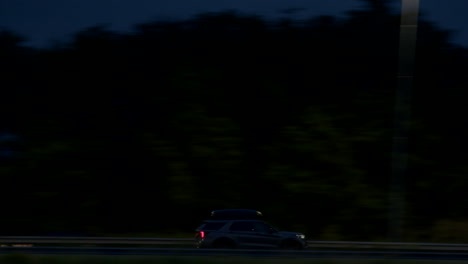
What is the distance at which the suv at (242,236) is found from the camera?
16484mm

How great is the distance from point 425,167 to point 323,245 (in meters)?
9.60

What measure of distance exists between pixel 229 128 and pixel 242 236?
25.5 ft

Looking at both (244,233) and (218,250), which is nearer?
(218,250)

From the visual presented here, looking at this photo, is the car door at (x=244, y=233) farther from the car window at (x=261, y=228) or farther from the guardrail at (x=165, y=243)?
the guardrail at (x=165, y=243)

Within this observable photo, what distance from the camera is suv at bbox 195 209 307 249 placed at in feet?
54.1

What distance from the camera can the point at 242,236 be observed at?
16797mm

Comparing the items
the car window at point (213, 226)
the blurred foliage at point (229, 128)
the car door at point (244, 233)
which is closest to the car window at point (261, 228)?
the car door at point (244, 233)

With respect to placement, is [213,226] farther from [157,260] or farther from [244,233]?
[157,260]

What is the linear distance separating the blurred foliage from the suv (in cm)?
649

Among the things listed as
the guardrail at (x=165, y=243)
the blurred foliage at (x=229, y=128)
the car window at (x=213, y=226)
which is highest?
the blurred foliage at (x=229, y=128)

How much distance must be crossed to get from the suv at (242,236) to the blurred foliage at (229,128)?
649cm

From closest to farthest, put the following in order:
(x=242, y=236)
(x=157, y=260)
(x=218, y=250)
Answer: (x=157, y=260), (x=218, y=250), (x=242, y=236)

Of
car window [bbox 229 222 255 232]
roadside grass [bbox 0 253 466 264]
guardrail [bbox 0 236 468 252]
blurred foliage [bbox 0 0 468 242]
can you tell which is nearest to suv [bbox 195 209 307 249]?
car window [bbox 229 222 255 232]

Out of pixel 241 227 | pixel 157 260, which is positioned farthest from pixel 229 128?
pixel 157 260
